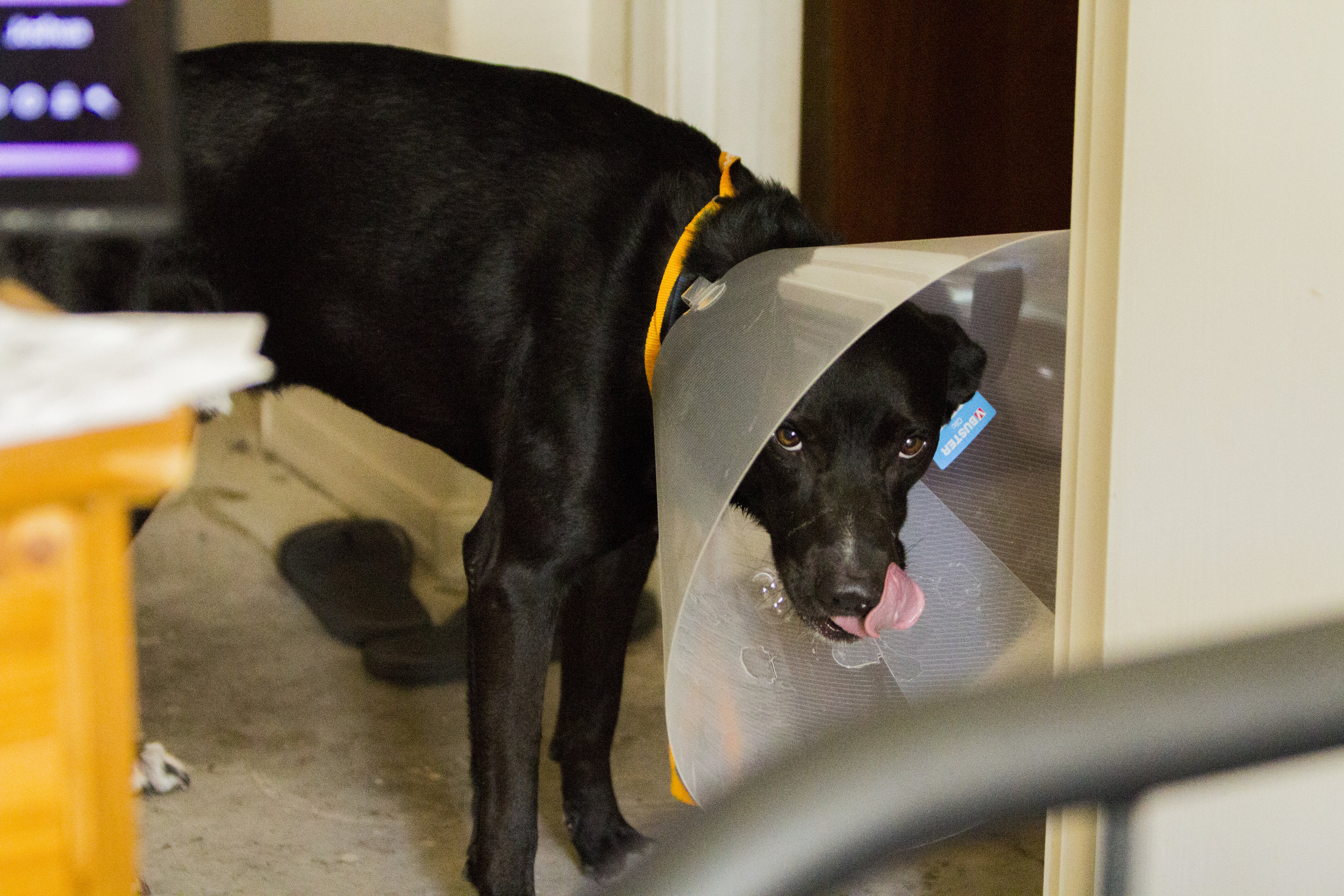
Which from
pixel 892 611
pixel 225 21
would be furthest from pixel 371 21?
pixel 892 611

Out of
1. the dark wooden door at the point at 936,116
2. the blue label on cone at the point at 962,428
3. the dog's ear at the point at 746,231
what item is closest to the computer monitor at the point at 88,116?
the dog's ear at the point at 746,231

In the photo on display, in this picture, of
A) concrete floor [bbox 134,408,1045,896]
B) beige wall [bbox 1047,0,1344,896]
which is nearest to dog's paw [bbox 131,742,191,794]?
concrete floor [bbox 134,408,1045,896]

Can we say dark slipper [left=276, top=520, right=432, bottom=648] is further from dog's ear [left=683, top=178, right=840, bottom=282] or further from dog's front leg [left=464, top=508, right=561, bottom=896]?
dog's ear [left=683, top=178, right=840, bottom=282]

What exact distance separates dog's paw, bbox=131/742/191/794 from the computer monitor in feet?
4.08

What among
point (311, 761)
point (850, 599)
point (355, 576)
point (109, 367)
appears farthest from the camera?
point (355, 576)

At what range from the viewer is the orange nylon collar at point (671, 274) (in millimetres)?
1336

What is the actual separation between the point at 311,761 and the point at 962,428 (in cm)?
114

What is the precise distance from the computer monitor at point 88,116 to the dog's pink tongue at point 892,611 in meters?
0.82

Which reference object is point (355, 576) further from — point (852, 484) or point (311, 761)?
point (852, 484)

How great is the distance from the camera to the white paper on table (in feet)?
1.51

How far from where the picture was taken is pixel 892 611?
1299 mm

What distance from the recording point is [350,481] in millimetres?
3066

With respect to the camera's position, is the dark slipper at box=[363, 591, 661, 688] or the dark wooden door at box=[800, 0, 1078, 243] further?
the dark wooden door at box=[800, 0, 1078, 243]

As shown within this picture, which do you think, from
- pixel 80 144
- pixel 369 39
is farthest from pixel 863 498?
pixel 369 39
